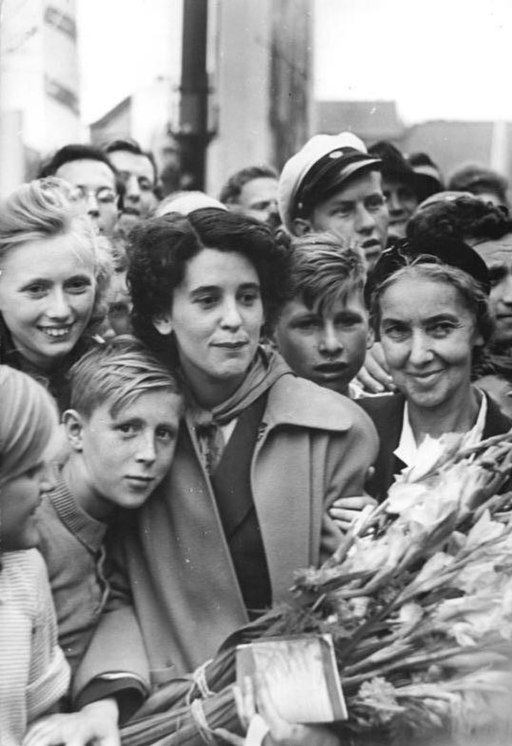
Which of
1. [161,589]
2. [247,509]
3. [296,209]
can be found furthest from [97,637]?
[296,209]

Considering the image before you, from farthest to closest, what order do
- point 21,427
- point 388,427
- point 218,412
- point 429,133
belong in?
1. point 429,133
2. point 388,427
3. point 218,412
4. point 21,427

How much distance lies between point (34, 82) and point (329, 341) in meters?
1.03

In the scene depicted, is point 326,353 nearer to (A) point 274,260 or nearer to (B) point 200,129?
(A) point 274,260

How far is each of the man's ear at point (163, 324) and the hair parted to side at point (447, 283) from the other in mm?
541

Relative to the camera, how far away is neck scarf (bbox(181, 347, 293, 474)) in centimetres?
356

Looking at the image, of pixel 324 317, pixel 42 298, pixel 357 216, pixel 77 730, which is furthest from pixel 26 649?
pixel 357 216

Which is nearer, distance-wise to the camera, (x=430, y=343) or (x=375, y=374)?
(x=430, y=343)

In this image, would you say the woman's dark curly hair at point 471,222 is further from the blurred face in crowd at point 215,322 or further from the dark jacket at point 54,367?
the dark jacket at point 54,367

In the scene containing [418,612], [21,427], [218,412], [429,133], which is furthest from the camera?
[429,133]

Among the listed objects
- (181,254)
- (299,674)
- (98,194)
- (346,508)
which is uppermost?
(98,194)

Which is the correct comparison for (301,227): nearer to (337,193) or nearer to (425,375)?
(337,193)

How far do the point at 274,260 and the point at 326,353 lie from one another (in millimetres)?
285

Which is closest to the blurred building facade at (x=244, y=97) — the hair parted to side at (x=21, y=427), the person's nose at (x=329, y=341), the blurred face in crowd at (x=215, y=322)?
the blurred face in crowd at (x=215, y=322)

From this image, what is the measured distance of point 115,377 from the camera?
11.4 ft
